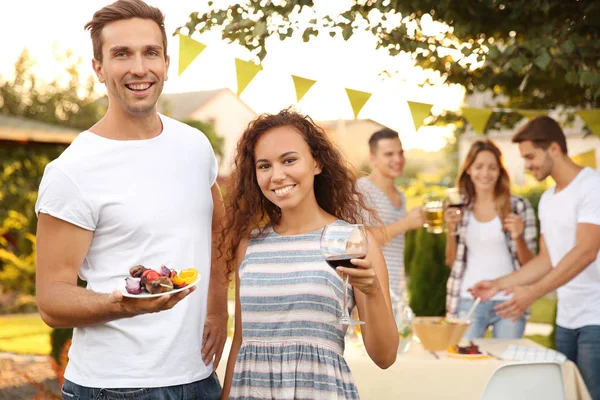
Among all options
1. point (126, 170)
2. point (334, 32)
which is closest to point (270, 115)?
point (126, 170)

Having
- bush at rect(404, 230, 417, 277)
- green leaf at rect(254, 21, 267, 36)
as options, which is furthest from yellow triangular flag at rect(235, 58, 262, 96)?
bush at rect(404, 230, 417, 277)

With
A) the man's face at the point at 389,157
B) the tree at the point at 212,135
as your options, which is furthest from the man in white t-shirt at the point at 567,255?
the tree at the point at 212,135

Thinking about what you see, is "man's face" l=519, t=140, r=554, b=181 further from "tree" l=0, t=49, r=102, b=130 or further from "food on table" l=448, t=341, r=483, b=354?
"tree" l=0, t=49, r=102, b=130

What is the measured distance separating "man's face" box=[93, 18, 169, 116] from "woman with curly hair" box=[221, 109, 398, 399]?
0.43 metres

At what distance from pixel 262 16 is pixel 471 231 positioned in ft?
6.71

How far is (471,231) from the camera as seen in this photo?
16.8 feet

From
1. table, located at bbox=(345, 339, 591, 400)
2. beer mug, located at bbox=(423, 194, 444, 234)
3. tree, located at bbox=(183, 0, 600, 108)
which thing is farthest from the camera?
beer mug, located at bbox=(423, 194, 444, 234)

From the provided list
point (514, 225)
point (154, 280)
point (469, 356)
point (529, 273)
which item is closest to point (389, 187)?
point (514, 225)

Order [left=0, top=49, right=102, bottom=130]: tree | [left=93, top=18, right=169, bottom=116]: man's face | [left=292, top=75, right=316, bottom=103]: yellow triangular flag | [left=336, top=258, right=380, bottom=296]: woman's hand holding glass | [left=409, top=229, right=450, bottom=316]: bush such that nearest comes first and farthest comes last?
[left=336, top=258, right=380, bottom=296]: woman's hand holding glass
[left=93, top=18, right=169, bottom=116]: man's face
[left=292, top=75, right=316, bottom=103]: yellow triangular flag
[left=409, top=229, right=450, bottom=316]: bush
[left=0, top=49, right=102, bottom=130]: tree

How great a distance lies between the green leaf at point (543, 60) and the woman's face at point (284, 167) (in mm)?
1881

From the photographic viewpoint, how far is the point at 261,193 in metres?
2.77

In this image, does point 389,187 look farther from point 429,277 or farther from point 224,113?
point 224,113

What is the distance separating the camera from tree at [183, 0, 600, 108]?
13.3 feet

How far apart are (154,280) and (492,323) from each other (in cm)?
344
